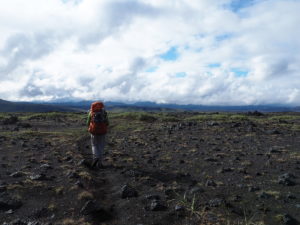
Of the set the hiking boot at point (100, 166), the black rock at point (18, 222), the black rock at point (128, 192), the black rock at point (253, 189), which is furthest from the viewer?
the hiking boot at point (100, 166)

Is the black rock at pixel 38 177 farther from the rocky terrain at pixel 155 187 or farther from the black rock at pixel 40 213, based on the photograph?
the black rock at pixel 40 213

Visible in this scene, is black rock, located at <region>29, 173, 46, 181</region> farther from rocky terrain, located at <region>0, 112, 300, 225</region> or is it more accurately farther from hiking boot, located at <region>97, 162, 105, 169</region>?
hiking boot, located at <region>97, 162, 105, 169</region>

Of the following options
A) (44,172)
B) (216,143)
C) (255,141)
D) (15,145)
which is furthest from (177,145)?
(15,145)

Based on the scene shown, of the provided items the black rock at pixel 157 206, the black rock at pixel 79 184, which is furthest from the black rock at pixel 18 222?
the black rock at pixel 157 206

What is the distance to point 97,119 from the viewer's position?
13.7 meters

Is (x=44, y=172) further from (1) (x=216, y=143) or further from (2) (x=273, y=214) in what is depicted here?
(1) (x=216, y=143)

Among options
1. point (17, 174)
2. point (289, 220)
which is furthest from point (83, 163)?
point (289, 220)

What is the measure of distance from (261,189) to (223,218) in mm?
3049

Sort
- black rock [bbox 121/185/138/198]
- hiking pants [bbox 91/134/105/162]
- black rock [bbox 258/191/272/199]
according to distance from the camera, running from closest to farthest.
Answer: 1. black rock [bbox 258/191/272/199]
2. black rock [bbox 121/185/138/198]
3. hiking pants [bbox 91/134/105/162]

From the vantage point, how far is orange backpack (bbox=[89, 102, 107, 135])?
13.7 m

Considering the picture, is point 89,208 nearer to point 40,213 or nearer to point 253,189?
point 40,213

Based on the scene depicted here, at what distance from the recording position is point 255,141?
20562 mm

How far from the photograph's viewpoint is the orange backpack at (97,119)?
44.9 feet

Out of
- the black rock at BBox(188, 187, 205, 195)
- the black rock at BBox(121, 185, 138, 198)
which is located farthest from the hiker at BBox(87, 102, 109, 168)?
the black rock at BBox(188, 187, 205, 195)
